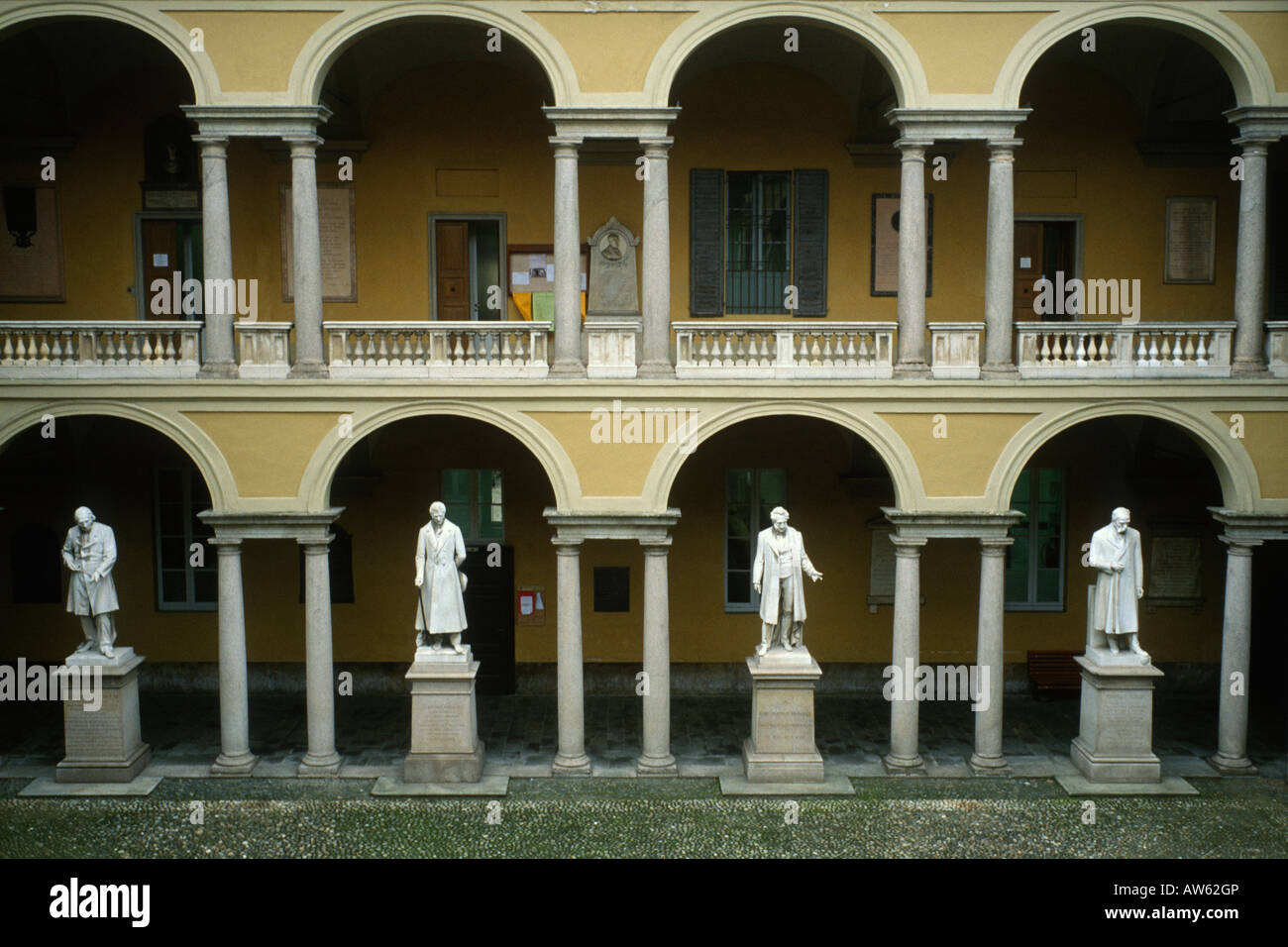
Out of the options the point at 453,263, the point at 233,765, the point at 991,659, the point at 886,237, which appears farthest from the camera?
the point at 453,263

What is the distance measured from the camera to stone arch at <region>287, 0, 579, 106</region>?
13.9 meters

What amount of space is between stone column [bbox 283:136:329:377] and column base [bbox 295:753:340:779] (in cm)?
523

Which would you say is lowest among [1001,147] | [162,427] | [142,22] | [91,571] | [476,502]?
[91,571]

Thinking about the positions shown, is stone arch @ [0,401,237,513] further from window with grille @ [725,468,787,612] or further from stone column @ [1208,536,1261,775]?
stone column @ [1208,536,1261,775]

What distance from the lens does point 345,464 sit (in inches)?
682

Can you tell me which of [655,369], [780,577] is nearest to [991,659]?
[780,577]

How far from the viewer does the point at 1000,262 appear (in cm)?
1415

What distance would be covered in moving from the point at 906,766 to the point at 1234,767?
4.46 m

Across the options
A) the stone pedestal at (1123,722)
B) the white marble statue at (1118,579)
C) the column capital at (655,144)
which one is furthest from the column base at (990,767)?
the column capital at (655,144)

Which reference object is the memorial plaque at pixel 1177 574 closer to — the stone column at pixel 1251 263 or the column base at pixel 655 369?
the stone column at pixel 1251 263

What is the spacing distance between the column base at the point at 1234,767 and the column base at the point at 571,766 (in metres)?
8.64

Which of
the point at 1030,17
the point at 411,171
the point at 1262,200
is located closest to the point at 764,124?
the point at 1030,17

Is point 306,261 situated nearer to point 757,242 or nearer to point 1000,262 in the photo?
point 757,242

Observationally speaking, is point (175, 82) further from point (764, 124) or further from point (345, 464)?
point (764, 124)
